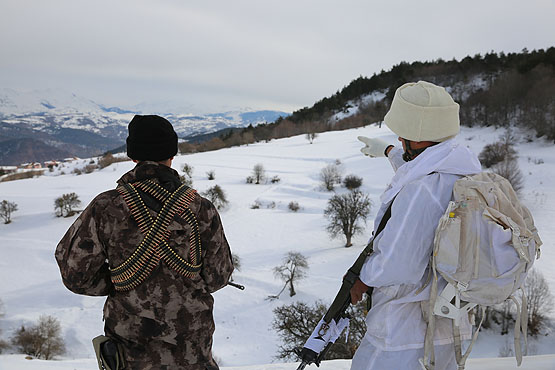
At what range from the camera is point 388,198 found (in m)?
1.42

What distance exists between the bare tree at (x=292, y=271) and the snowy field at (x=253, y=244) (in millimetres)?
385

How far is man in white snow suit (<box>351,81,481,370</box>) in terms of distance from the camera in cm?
126

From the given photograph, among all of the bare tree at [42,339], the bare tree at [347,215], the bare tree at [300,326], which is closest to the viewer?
the bare tree at [300,326]

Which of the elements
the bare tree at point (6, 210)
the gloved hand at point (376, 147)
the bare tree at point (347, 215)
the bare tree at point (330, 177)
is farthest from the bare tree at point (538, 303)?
the bare tree at point (6, 210)

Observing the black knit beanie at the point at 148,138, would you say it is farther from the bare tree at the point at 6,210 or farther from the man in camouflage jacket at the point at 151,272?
the bare tree at the point at 6,210

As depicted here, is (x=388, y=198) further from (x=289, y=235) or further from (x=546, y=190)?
(x=546, y=190)

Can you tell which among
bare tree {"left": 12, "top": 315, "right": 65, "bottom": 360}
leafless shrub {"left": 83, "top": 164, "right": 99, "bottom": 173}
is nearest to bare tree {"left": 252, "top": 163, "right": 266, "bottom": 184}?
leafless shrub {"left": 83, "top": 164, "right": 99, "bottom": 173}

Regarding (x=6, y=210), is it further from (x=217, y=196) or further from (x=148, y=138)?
(x=148, y=138)

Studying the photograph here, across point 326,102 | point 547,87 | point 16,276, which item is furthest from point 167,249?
point 326,102

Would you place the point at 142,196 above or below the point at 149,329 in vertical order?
above

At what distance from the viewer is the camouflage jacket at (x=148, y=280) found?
1.40 metres

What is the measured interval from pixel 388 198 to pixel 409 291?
0.39 m

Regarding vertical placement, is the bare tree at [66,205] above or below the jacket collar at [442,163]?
below

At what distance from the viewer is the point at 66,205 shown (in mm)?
25219
